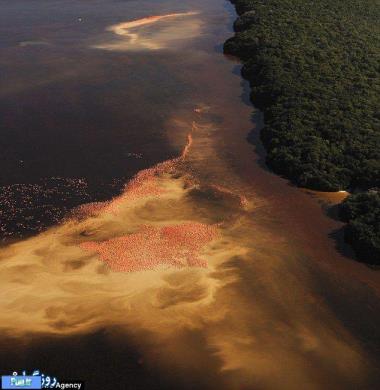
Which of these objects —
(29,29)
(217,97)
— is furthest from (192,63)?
(29,29)

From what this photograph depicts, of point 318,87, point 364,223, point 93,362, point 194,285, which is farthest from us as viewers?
point 318,87

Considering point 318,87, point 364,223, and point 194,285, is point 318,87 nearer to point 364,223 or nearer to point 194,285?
point 364,223

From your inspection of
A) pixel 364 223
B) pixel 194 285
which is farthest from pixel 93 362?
pixel 364 223

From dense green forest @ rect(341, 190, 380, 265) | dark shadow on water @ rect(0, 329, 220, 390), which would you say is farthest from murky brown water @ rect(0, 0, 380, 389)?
dense green forest @ rect(341, 190, 380, 265)

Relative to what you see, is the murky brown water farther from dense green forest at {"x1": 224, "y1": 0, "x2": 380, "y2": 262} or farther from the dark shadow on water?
dense green forest at {"x1": 224, "y1": 0, "x2": 380, "y2": 262}

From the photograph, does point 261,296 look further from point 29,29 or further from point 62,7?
point 62,7

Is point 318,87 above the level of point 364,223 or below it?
above

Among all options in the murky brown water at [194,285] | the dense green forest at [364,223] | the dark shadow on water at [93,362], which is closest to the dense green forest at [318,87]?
the dense green forest at [364,223]
